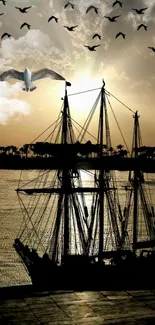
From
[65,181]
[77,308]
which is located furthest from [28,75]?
[65,181]

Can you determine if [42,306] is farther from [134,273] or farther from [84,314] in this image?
[134,273]

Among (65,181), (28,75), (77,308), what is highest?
(28,75)

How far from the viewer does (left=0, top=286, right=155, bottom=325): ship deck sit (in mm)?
11969

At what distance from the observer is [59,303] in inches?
527

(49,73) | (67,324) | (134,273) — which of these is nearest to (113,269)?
(134,273)

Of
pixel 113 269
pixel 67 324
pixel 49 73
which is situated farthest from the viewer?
pixel 113 269

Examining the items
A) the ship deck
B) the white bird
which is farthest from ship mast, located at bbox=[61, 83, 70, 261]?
the ship deck

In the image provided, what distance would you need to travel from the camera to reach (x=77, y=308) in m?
13.1

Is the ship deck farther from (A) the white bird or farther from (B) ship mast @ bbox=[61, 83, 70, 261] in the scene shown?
(B) ship mast @ bbox=[61, 83, 70, 261]

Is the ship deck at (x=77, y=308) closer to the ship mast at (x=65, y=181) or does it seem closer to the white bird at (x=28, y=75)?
the white bird at (x=28, y=75)

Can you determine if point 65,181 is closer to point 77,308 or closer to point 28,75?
point 28,75

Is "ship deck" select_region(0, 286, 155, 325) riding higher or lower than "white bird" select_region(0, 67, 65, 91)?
lower

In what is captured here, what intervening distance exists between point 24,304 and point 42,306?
0.53 m

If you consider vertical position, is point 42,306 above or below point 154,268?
above
